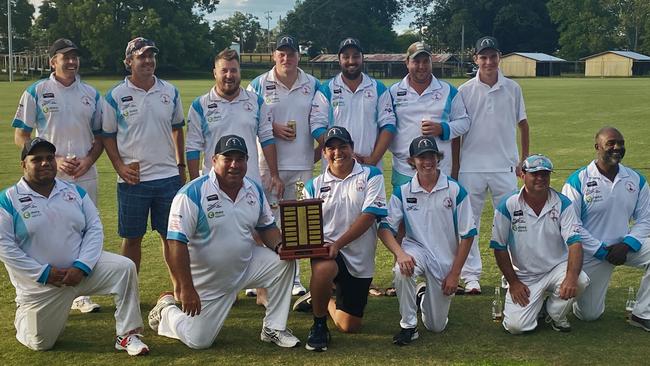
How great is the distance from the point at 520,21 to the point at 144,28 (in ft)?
158

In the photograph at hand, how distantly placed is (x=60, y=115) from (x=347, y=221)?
8.55 feet

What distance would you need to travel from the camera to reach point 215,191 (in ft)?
17.4

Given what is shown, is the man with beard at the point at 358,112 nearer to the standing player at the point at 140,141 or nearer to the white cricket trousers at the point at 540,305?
the standing player at the point at 140,141

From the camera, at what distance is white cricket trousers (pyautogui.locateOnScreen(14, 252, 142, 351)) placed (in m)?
5.14

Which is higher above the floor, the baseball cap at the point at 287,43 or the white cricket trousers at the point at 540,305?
the baseball cap at the point at 287,43

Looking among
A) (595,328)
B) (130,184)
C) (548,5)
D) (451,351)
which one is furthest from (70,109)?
(548,5)

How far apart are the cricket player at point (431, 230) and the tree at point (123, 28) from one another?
6833 cm

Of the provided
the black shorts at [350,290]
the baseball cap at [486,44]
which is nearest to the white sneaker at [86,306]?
the black shorts at [350,290]

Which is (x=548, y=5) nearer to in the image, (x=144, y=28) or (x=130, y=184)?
(x=144, y=28)

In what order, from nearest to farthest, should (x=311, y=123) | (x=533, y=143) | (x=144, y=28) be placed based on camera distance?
(x=311, y=123) → (x=533, y=143) → (x=144, y=28)

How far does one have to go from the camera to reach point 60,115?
614 cm

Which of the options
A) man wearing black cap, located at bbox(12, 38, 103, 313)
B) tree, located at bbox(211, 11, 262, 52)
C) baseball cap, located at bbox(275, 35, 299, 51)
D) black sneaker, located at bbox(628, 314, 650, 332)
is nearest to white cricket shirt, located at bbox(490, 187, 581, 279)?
black sneaker, located at bbox(628, 314, 650, 332)

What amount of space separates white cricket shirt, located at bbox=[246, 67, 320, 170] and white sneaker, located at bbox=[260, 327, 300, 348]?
184cm

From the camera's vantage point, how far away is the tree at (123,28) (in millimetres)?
72750
